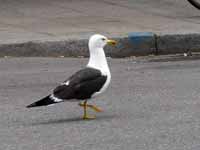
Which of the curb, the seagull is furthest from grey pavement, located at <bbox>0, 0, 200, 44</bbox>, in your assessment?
the seagull

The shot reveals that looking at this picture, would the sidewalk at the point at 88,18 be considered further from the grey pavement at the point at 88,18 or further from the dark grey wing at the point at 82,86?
the dark grey wing at the point at 82,86

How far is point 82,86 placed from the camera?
8.19 meters

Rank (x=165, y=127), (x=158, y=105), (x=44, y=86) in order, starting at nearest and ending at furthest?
(x=165, y=127) → (x=158, y=105) → (x=44, y=86)

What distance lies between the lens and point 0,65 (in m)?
12.3

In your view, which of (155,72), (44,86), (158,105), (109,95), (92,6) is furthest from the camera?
(92,6)

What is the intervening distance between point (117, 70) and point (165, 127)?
12.9 ft

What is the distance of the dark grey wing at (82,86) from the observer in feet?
26.8

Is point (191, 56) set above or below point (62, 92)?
below

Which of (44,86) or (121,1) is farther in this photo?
(121,1)

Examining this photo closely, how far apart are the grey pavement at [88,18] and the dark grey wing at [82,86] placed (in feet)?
16.5

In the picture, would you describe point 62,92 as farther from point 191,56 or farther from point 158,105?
point 191,56

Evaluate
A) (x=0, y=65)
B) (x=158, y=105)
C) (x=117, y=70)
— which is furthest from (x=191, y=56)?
(x=158, y=105)

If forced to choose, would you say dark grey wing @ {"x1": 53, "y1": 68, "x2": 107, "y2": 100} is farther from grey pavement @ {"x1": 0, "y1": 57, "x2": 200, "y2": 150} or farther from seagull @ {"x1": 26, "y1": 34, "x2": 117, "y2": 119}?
grey pavement @ {"x1": 0, "y1": 57, "x2": 200, "y2": 150}

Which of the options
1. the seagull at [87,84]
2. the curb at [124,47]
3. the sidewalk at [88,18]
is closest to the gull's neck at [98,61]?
the seagull at [87,84]
